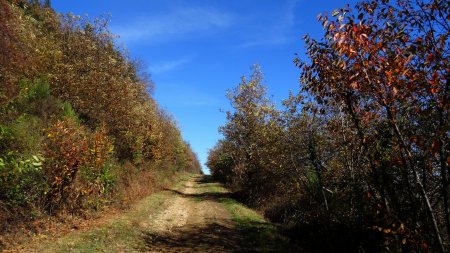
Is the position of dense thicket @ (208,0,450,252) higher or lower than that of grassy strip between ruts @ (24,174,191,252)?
higher

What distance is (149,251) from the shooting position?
14391mm

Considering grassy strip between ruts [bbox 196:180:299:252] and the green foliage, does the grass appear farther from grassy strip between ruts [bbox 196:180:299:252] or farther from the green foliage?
the green foliage

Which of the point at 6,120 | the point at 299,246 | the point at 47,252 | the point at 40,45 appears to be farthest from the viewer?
the point at 40,45

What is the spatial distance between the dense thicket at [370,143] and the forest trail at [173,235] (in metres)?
2.80

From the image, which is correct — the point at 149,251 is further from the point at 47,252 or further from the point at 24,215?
the point at 24,215

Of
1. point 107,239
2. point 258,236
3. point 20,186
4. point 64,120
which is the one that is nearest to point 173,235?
point 107,239

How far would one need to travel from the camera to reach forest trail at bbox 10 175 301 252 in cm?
1417

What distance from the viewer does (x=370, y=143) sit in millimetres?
7137

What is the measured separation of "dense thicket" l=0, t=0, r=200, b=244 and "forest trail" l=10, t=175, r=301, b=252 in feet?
6.83

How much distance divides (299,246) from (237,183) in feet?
78.7

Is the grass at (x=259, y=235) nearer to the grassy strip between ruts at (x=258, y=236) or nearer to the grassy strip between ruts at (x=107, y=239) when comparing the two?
the grassy strip between ruts at (x=258, y=236)

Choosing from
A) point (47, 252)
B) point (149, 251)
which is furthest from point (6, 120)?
point (149, 251)

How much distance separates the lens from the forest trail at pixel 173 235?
1417cm

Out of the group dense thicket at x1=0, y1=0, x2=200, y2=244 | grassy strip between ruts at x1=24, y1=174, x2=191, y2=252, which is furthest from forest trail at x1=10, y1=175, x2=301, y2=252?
dense thicket at x1=0, y1=0, x2=200, y2=244
